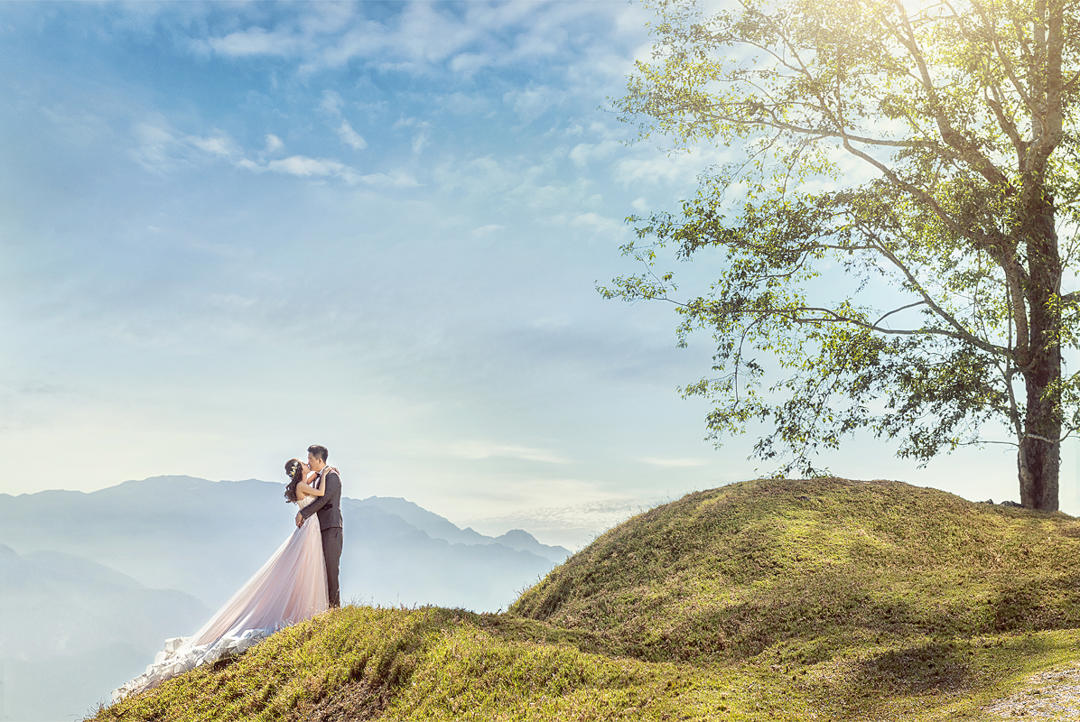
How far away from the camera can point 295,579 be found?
38.3 feet

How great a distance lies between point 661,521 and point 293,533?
26.6 feet

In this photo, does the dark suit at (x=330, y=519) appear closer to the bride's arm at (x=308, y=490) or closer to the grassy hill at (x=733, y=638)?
the bride's arm at (x=308, y=490)

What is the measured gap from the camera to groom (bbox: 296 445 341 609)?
38.3ft

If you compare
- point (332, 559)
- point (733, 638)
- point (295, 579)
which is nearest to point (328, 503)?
point (332, 559)

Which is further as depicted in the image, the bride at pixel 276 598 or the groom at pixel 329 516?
the groom at pixel 329 516

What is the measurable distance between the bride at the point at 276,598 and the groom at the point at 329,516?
9cm

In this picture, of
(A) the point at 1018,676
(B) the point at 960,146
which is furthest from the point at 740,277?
(A) the point at 1018,676

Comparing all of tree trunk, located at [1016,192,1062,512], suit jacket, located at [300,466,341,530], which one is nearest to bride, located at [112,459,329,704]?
suit jacket, located at [300,466,341,530]

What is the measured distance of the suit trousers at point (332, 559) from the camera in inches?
465

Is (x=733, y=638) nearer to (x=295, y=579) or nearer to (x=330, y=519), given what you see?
(x=330, y=519)

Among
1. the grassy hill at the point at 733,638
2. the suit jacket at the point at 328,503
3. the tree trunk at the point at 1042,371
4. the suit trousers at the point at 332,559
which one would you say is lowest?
the grassy hill at the point at 733,638

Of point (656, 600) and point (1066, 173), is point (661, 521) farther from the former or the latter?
point (1066, 173)

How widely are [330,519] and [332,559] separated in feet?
2.15

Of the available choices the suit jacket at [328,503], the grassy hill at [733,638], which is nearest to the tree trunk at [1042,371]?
the grassy hill at [733,638]
